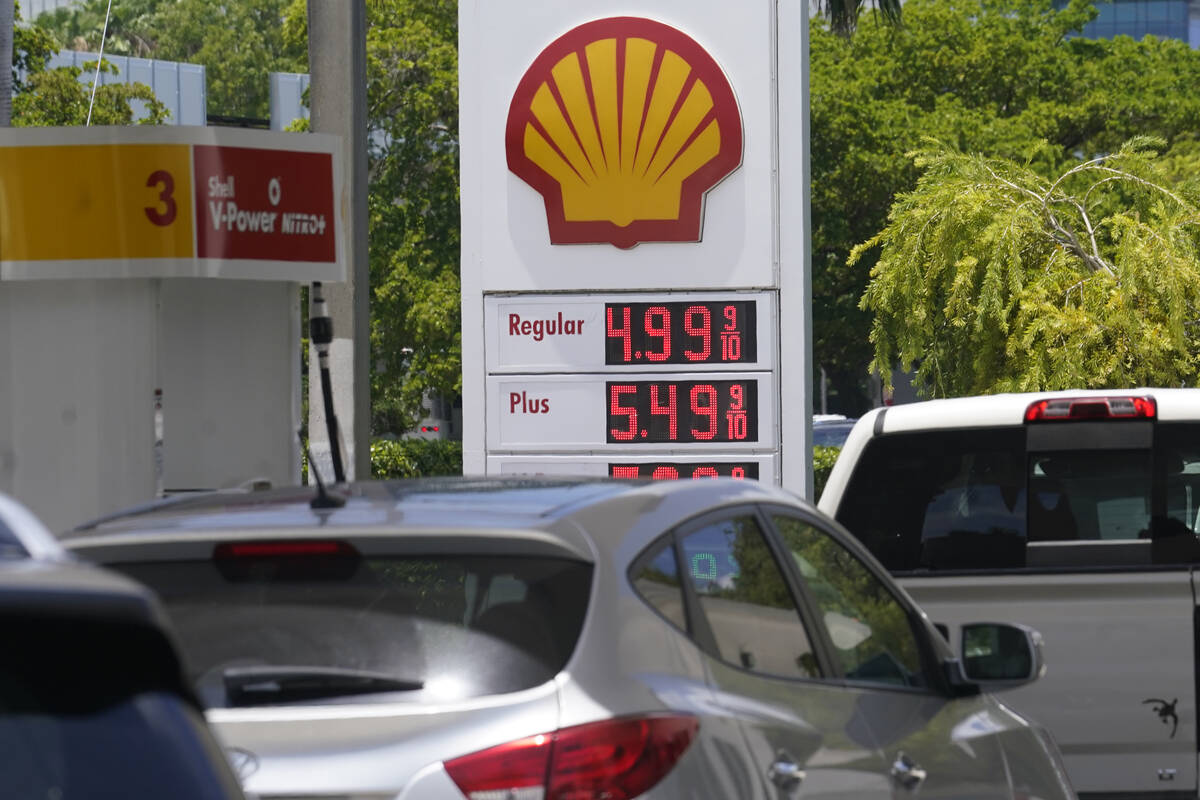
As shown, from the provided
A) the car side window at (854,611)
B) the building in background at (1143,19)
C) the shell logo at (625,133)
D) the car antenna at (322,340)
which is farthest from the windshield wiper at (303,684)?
the building in background at (1143,19)

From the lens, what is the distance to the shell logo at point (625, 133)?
12086 mm

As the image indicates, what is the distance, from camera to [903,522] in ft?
21.5

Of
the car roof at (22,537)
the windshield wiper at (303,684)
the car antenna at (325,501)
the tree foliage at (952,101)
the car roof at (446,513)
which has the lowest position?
the windshield wiper at (303,684)

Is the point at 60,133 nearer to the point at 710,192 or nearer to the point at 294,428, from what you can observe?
the point at 294,428

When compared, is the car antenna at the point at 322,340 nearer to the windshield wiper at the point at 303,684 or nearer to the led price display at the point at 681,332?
the led price display at the point at 681,332

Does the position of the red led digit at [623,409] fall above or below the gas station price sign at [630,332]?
below

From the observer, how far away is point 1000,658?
4.45 meters

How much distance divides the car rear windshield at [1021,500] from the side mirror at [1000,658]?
186 centimetres

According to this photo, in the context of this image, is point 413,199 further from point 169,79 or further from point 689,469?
point 169,79

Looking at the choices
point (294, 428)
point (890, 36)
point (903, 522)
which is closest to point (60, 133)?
point (294, 428)

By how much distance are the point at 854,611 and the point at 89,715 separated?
114 inches

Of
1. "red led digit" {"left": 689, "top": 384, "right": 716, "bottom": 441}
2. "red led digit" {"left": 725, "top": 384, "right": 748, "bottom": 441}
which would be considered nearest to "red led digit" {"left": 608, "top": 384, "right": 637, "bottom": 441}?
"red led digit" {"left": 689, "top": 384, "right": 716, "bottom": 441}

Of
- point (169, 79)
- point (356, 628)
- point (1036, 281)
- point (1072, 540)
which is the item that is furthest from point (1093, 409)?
point (169, 79)

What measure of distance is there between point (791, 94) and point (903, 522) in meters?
5.98
